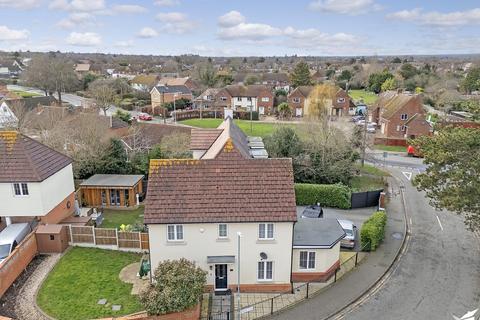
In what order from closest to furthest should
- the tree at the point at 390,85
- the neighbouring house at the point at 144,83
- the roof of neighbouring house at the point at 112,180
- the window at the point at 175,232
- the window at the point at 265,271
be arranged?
the window at the point at 175,232 < the window at the point at 265,271 < the roof of neighbouring house at the point at 112,180 < the tree at the point at 390,85 < the neighbouring house at the point at 144,83

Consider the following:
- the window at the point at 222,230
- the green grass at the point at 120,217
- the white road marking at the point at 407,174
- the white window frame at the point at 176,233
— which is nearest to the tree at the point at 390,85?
the white road marking at the point at 407,174

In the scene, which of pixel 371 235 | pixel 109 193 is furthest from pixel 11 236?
pixel 371 235

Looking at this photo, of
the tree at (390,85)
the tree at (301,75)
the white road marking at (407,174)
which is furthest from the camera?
the tree at (301,75)

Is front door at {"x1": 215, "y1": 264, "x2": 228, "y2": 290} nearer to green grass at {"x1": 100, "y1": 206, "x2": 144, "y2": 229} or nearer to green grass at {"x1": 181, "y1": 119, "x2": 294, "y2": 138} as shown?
green grass at {"x1": 100, "y1": 206, "x2": 144, "y2": 229}

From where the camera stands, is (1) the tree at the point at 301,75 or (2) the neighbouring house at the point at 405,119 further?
(1) the tree at the point at 301,75

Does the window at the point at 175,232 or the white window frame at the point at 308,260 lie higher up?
the window at the point at 175,232

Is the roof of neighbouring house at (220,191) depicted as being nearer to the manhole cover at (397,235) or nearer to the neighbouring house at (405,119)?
the manhole cover at (397,235)

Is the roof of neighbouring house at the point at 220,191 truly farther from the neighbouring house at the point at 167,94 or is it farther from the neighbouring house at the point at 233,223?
the neighbouring house at the point at 167,94

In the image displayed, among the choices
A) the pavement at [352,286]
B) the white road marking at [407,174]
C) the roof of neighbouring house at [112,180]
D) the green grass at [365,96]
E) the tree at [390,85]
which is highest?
the tree at [390,85]
